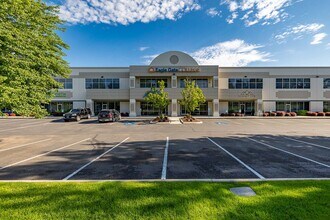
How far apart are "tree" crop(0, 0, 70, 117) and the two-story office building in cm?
2576

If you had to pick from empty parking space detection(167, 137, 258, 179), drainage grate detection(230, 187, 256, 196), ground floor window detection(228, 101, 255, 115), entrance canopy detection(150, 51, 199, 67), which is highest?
entrance canopy detection(150, 51, 199, 67)

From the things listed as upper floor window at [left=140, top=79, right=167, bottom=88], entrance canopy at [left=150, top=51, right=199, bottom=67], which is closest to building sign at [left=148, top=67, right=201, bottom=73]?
entrance canopy at [left=150, top=51, right=199, bottom=67]

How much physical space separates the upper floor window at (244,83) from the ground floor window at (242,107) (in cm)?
339

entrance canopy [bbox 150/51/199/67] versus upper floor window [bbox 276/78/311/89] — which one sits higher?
entrance canopy [bbox 150/51/199/67]

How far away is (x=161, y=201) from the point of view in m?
4.02

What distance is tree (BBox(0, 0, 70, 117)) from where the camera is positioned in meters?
9.05

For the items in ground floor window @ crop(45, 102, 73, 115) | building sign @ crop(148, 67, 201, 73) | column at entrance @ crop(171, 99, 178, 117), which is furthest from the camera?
ground floor window @ crop(45, 102, 73, 115)

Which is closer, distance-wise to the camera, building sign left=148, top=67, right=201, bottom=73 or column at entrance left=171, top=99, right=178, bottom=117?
building sign left=148, top=67, right=201, bottom=73

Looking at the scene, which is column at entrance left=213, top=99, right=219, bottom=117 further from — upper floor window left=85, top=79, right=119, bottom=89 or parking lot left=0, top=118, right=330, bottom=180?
parking lot left=0, top=118, right=330, bottom=180

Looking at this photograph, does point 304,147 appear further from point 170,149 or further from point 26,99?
point 26,99

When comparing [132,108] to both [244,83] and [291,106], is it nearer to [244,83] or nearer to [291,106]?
[244,83]

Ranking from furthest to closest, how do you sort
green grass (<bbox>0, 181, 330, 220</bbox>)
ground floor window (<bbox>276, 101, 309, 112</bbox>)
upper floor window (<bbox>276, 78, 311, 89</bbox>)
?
1. ground floor window (<bbox>276, 101, 309, 112</bbox>)
2. upper floor window (<bbox>276, 78, 311, 89</bbox>)
3. green grass (<bbox>0, 181, 330, 220</bbox>)

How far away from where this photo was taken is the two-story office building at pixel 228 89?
38.4m

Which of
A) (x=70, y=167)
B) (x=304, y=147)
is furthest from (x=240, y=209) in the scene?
(x=304, y=147)
